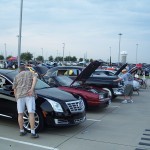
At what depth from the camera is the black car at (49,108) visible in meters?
7.07

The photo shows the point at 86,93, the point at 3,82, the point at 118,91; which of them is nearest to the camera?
the point at 3,82

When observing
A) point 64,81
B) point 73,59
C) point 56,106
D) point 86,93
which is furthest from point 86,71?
point 73,59

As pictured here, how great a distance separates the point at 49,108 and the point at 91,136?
1215mm

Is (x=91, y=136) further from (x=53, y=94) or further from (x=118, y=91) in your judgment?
(x=118, y=91)

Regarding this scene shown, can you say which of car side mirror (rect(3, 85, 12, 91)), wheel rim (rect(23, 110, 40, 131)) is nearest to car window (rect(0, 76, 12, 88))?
car side mirror (rect(3, 85, 12, 91))

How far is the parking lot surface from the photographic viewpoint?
623 centimetres

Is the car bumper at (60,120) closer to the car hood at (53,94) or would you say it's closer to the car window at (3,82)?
the car hood at (53,94)

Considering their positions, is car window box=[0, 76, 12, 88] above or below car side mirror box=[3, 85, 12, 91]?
above

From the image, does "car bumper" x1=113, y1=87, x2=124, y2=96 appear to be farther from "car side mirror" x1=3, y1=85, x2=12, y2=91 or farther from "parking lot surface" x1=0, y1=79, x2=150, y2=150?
"car side mirror" x1=3, y1=85, x2=12, y2=91

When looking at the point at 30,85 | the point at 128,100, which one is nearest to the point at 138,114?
the point at 128,100

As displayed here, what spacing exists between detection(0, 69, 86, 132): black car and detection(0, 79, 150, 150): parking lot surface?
12.5 inches

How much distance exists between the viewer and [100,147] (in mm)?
6250

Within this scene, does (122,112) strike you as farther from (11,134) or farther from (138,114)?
(11,134)

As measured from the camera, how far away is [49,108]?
707 cm
